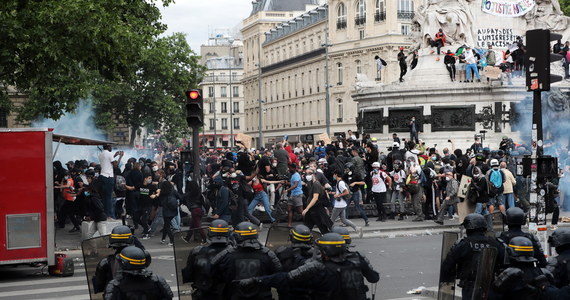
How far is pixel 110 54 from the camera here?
2058cm

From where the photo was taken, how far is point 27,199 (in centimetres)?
1453

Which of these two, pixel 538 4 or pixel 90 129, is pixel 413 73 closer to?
pixel 538 4

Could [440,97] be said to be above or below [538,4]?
below

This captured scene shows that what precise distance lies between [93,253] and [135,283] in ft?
4.49

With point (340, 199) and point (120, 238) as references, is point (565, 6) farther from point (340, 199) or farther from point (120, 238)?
point (120, 238)

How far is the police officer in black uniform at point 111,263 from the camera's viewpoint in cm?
819

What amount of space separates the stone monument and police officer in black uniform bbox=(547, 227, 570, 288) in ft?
77.6

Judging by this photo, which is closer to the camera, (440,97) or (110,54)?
(110,54)

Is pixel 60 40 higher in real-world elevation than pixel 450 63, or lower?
lower

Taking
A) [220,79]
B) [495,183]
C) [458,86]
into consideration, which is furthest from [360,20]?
[495,183]

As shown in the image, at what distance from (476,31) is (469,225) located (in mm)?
27110

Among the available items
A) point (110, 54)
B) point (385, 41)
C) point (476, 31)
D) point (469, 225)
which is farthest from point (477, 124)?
point (385, 41)

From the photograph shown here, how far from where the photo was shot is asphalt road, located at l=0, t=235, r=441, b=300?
13055mm

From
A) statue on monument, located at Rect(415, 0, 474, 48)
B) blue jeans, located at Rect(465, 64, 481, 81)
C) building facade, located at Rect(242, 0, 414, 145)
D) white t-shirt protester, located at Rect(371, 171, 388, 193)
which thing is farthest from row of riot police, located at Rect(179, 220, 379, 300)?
building facade, located at Rect(242, 0, 414, 145)
